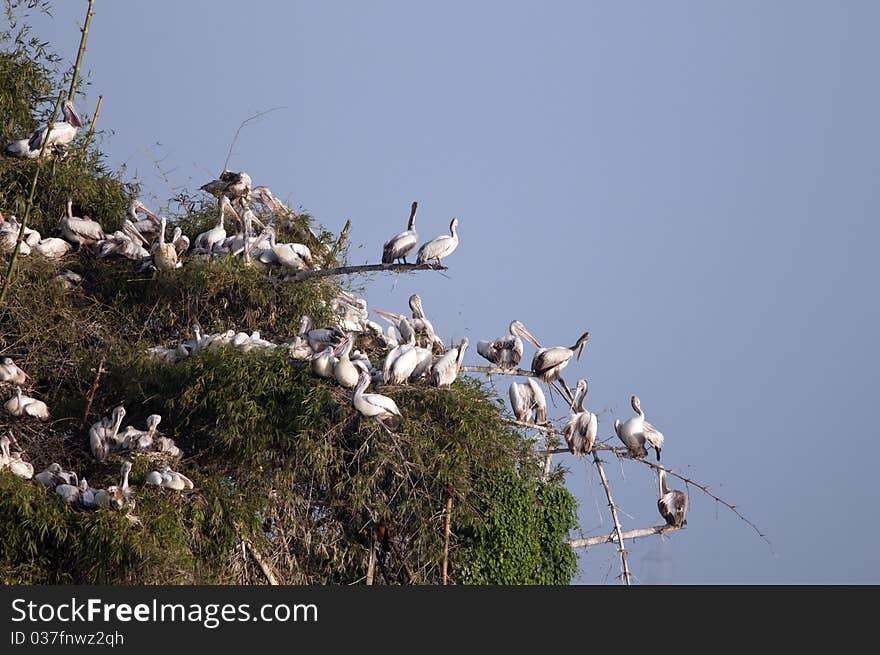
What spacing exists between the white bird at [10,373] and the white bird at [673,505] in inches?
196

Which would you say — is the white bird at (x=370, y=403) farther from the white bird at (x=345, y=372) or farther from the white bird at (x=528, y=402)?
the white bird at (x=528, y=402)

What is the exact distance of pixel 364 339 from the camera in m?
10.8

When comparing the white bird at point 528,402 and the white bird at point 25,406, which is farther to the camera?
the white bird at point 528,402

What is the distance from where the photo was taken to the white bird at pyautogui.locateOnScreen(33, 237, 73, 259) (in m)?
10.5

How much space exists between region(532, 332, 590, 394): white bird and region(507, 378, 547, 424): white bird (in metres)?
0.26

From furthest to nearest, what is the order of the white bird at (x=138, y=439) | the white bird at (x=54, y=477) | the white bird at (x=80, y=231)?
the white bird at (x=80, y=231)
the white bird at (x=138, y=439)
the white bird at (x=54, y=477)

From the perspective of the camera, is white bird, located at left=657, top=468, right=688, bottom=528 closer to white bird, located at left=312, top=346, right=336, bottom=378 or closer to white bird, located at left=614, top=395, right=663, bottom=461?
white bird, located at left=614, top=395, right=663, bottom=461

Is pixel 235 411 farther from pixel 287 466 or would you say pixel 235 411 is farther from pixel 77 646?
pixel 77 646

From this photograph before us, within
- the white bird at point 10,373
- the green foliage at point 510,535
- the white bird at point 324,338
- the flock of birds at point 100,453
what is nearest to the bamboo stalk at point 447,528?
the green foliage at point 510,535

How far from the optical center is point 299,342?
31.1 feet

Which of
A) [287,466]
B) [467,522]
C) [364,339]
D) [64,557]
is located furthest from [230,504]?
[364,339]

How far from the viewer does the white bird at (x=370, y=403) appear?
28.7 feet

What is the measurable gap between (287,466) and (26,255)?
9.77 ft

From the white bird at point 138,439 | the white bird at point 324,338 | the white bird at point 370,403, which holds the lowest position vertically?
the white bird at point 138,439
